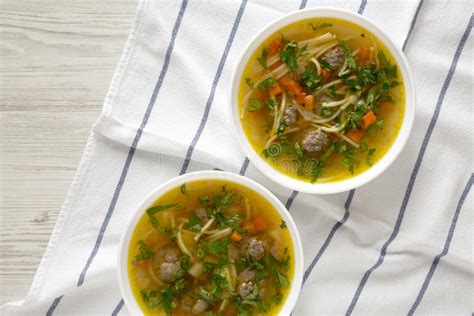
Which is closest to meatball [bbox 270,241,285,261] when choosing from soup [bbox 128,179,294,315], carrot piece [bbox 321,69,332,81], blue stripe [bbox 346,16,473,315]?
soup [bbox 128,179,294,315]

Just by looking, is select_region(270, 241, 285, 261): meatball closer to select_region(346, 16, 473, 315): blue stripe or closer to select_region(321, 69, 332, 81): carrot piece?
select_region(346, 16, 473, 315): blue stripe

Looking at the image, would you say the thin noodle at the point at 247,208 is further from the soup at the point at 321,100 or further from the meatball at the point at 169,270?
the meatball at the point at 169,270

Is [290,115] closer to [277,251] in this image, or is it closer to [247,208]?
[247,208]

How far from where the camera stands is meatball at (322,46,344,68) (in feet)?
7.22

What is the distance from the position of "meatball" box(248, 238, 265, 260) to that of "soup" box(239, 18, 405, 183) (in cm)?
26

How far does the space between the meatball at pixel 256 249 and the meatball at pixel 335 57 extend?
637 mm

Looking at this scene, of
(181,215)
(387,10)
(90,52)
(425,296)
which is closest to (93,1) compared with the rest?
(90,52)

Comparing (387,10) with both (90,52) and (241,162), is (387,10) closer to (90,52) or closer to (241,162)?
(241,162)

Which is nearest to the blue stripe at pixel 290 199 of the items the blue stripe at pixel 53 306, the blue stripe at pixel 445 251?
the blue stripe at pixel 445 251

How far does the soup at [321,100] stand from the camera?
2.21 meters

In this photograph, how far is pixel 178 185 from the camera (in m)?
2.19

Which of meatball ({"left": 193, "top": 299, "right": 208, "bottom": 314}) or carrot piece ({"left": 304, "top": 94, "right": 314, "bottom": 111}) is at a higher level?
carrot piece ({"left": 304, "top": 94, "right": 314, "bottom": 111})

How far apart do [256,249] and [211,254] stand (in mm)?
158

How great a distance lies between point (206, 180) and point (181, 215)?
0.51ft
